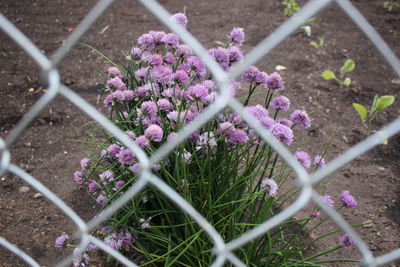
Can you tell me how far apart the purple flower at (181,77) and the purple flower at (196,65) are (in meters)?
0.04

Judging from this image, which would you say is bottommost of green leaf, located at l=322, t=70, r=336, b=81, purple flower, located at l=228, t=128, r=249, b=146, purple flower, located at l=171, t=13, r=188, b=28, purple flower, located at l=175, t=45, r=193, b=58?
green leaf, located at l=322, t=70, r=336, b=81

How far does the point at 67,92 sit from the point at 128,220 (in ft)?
2.77

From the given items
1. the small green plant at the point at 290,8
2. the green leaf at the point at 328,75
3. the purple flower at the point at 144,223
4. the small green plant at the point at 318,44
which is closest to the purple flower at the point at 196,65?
the purple flower at the point at 144,223

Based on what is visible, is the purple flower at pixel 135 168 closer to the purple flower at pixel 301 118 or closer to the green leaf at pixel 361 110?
the purple flower at pixel 301 118

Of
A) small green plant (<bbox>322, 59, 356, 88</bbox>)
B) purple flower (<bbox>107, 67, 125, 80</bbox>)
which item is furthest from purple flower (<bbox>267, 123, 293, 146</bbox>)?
small green plant (<bbox>322, 59, 356, 88</bbox>)

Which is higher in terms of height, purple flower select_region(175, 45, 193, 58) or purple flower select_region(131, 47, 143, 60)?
purple flower select_region(131, 47, 143, 60)

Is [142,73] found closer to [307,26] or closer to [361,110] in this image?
[361,110]

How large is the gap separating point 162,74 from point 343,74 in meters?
1.60

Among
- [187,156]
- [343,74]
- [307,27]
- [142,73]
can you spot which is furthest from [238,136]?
[307,27]

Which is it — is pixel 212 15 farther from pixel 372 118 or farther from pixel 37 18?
pixel 372 118

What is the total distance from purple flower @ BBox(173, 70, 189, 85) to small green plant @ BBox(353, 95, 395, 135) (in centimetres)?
116

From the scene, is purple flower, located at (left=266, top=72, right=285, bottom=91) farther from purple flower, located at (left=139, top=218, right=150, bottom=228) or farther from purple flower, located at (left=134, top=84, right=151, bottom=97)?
purple flower, located at (left=139, top=218, right=150, bottom=228)

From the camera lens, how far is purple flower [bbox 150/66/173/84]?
4.38 ft

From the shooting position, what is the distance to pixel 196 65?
1343 millimetres
